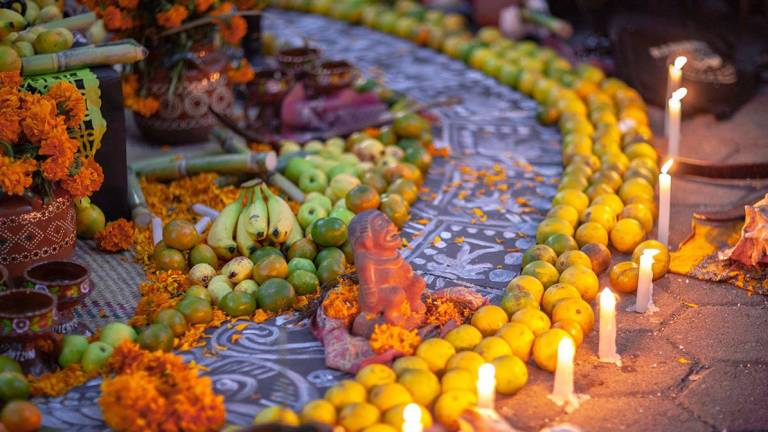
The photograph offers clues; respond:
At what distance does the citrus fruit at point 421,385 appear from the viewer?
3.20 m

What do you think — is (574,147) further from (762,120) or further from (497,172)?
(762,120)

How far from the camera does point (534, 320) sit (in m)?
3.57

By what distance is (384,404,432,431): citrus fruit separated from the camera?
3.02 m

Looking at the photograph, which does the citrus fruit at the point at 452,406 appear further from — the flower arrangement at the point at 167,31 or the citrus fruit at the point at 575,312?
the flower arrangement at the point at 167,31

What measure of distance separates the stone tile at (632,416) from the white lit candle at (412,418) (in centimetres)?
57

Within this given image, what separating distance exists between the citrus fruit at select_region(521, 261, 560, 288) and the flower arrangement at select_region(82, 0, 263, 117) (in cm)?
234

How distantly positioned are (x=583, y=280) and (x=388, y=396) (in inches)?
45.9

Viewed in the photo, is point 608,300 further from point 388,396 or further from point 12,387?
point 12,387

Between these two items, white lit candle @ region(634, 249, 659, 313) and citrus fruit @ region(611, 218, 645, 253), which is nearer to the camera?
white lit candle @ region(634, 249, 659, 313)

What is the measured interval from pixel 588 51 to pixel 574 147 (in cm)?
207

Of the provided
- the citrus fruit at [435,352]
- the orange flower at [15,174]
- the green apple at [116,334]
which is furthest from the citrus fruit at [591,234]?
the orange flower at [15,174]

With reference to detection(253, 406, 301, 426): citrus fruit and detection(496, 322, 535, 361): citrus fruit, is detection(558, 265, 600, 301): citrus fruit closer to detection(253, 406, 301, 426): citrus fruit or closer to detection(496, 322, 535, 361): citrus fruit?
detection(496, 322, 535, 361): citrus fruit

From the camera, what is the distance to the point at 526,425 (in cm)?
319

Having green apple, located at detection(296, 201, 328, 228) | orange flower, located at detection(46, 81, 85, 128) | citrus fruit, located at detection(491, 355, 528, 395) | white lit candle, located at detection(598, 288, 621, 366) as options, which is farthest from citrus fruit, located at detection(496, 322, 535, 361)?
orange flower, located at detection(46, 81, 85, 128)
